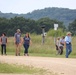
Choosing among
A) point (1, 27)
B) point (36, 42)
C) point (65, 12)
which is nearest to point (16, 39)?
point (36, 42)

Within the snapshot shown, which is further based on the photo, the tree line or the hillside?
the hillside

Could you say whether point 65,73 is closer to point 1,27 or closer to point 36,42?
point 36,42

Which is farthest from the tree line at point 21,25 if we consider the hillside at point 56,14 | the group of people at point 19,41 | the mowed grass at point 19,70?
the mowed grass at point 19,70

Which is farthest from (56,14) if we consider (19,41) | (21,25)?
(19,41)

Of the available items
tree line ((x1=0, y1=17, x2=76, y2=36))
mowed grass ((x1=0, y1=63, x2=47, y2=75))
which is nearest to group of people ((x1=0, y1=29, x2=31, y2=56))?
mowed grass ((x1=0, y1=63, x2=47, y2=75))

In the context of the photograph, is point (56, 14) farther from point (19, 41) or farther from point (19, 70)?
point (19, 70)

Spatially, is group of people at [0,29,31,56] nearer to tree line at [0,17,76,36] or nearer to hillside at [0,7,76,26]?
tree line at [0,17,76,36]

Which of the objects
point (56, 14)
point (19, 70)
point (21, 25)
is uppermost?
point (56, 14)

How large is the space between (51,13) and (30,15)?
46.5 ft

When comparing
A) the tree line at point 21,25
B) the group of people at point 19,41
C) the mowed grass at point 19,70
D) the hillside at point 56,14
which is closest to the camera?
the mowed grass at point 19,70

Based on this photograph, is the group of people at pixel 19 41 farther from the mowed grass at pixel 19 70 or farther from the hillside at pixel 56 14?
the hillside at pixel 56 14

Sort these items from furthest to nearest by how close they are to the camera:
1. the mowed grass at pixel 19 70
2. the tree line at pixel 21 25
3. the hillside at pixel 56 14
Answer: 1. the hillside at pixel 56 14
2. the tree line at pixel 21 25
3. the mowed grass at pixel 19 70

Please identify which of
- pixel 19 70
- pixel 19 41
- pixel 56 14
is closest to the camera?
pixel 19 70

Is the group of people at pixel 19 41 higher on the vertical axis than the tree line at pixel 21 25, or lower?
lower
